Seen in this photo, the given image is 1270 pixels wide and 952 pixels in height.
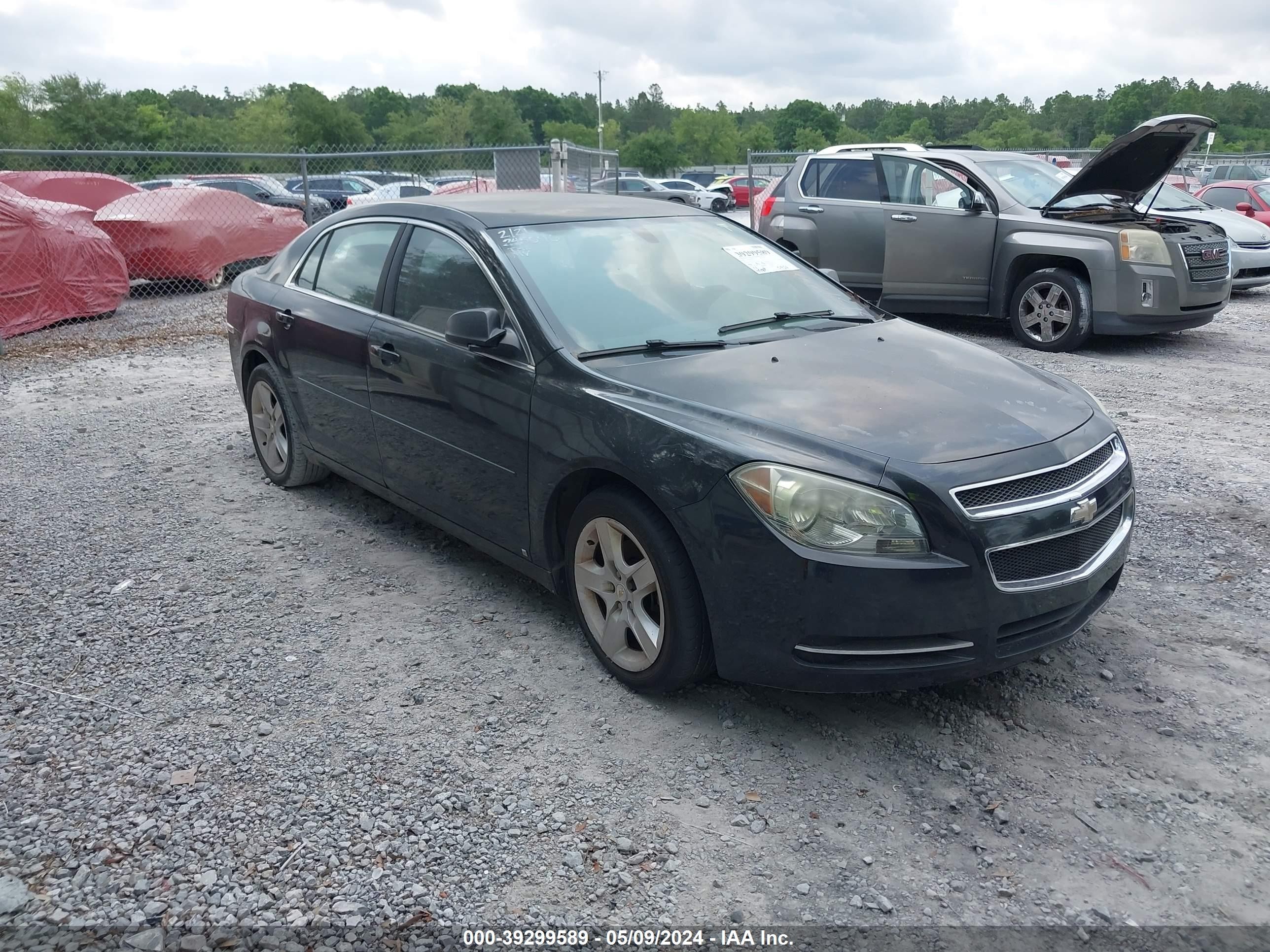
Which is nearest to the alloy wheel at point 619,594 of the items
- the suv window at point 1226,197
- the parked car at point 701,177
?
the suv window at point 1226,197

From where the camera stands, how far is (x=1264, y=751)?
10.4 feet

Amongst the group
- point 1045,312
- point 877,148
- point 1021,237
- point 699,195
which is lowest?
point 1045,312

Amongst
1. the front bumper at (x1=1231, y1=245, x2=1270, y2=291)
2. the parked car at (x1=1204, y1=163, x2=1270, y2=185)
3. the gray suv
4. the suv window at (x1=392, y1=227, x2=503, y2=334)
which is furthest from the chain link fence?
the parked car at (x1=1204, y1=163, x2=1270, y2=185)

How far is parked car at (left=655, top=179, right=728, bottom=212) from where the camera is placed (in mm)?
30516

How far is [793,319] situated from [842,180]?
24.1 feet

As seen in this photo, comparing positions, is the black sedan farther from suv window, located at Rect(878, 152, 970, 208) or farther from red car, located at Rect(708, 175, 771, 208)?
red car, located at Rect(708, 175, 771, 208)

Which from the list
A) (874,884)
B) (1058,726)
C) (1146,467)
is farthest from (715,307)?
(1146,467)

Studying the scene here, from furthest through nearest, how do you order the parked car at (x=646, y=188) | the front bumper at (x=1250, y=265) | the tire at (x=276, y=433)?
the parked car at (x=646, y=188), the front bumper at (x=1250, y=265), the tire at (x=276, y=433)

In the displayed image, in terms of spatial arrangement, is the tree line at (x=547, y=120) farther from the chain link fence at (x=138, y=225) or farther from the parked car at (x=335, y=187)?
the chain link fence at (x=138, y=225)

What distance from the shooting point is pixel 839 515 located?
2955 mm

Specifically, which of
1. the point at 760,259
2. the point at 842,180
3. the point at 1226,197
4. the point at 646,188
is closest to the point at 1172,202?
the point at 842,180

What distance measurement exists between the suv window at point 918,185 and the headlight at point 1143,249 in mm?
1509

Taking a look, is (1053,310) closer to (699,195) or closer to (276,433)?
(276,433)

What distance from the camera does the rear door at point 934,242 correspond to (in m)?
9.80
